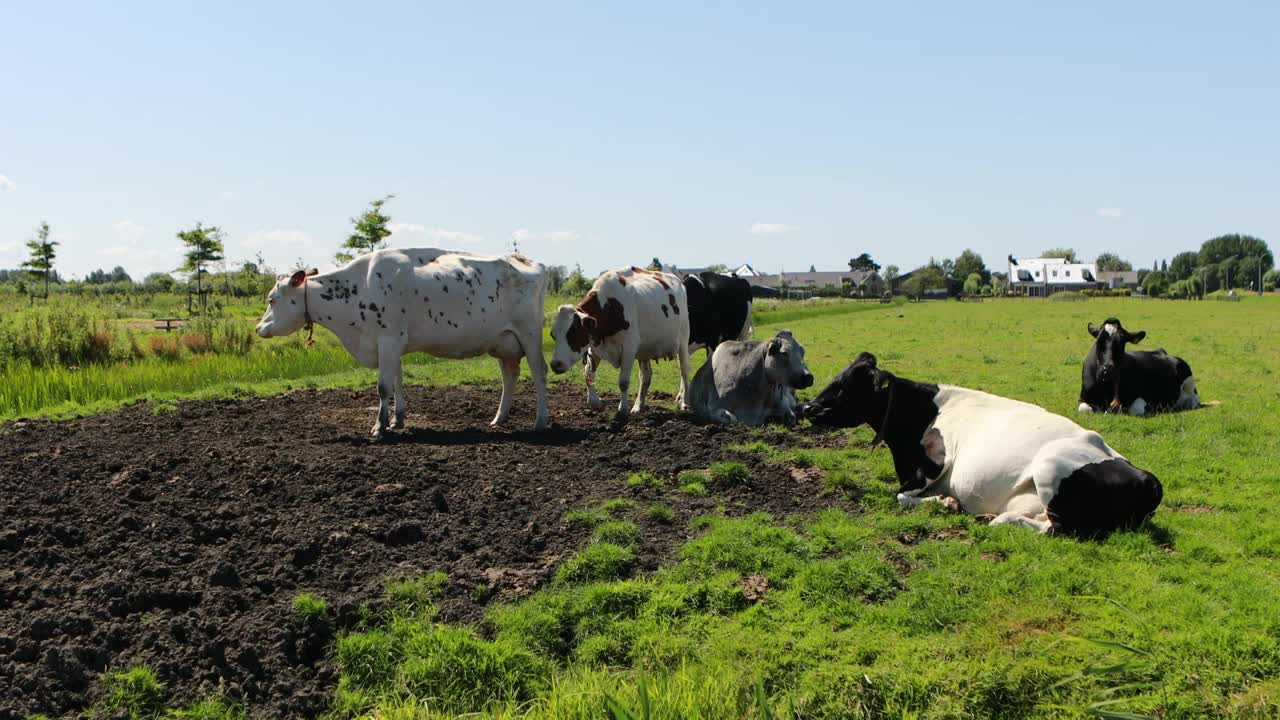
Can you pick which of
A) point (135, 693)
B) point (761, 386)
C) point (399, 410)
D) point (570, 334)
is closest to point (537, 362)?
point (570, 334)

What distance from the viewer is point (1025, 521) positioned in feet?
23.2

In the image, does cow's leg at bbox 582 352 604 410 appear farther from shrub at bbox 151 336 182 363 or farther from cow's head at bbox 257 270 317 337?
shrub at bbox 151 336 182 363

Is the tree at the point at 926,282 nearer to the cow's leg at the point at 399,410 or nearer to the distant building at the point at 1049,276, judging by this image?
the distant building at the point at 1049,276

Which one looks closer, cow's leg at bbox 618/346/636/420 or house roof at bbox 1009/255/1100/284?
cow's leg at bbox 618/346/636/420

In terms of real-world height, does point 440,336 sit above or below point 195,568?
above

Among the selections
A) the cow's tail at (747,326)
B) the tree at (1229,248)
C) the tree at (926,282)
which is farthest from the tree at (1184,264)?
the cow's tail at (747,326)

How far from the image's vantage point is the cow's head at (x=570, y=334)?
12305 mm

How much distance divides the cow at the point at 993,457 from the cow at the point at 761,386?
145 inches

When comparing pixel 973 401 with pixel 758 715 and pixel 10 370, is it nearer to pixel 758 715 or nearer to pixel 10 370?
pixel 758 715

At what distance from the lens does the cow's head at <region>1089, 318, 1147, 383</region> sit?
12672 mm

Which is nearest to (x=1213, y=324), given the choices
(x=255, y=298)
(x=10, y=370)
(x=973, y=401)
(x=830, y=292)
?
(x=973, y=401)

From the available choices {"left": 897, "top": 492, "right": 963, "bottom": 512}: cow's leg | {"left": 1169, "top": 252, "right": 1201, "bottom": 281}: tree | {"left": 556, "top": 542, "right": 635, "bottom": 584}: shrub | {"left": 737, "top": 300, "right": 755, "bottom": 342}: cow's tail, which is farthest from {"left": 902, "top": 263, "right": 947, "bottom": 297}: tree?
{"left": 556, "top": 542, "right": 635, "bottom": 584}: shrub

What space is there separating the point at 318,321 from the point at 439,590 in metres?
6.90

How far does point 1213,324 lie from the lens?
1535 inches
